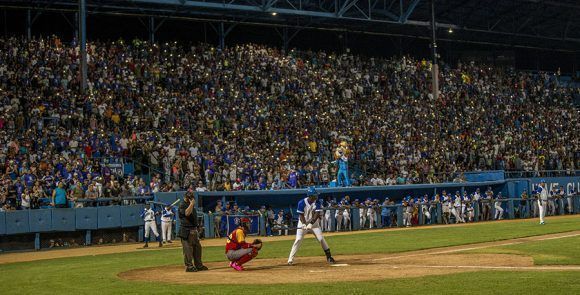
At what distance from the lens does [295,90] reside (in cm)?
4228

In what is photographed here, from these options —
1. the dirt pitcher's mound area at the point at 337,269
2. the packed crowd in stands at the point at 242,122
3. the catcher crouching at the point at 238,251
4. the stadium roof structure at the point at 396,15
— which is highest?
the stadium roof structure at the point at 396,15

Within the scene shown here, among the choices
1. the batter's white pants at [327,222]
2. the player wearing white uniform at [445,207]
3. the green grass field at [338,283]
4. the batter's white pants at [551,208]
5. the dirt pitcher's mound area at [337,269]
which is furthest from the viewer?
the batter's white pants at [551,208]

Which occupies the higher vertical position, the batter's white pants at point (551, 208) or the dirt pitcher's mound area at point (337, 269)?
the batter's white pants at point (551, 208)

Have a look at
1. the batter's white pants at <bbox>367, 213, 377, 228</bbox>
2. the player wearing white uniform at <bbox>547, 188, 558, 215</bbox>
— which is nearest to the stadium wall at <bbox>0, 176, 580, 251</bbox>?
the batter's white pants at <bbox>367, 213, 377, 228</bbox>

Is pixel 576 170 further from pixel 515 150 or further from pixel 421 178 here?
pixel 421 178

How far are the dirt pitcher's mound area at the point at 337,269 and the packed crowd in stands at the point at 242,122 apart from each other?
11.7m

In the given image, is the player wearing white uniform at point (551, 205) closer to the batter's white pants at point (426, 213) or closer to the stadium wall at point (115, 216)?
the stadium wall at point (115, 216)

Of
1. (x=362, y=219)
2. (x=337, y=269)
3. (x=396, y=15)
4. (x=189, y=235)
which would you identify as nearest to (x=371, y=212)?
(x=362, y=219)

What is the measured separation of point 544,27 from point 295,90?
2975 cm

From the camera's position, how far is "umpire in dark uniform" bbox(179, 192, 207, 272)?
1675 centimetres

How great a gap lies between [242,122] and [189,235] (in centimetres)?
2066

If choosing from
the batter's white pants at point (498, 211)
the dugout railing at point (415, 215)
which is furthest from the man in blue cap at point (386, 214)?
the batter's white pants at point (498, 211)

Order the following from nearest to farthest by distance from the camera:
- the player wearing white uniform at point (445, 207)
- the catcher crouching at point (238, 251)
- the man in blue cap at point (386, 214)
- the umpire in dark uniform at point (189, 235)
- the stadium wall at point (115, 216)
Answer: the umpire in dark uniform at point (189, 235), the catcher crouching at point (238, 251), the stadium wall at point (115, 216), the man in blue cap at point (386, 214), the player wearing white uniform at point (445, 207)

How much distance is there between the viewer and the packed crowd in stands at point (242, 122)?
29.8 metres
